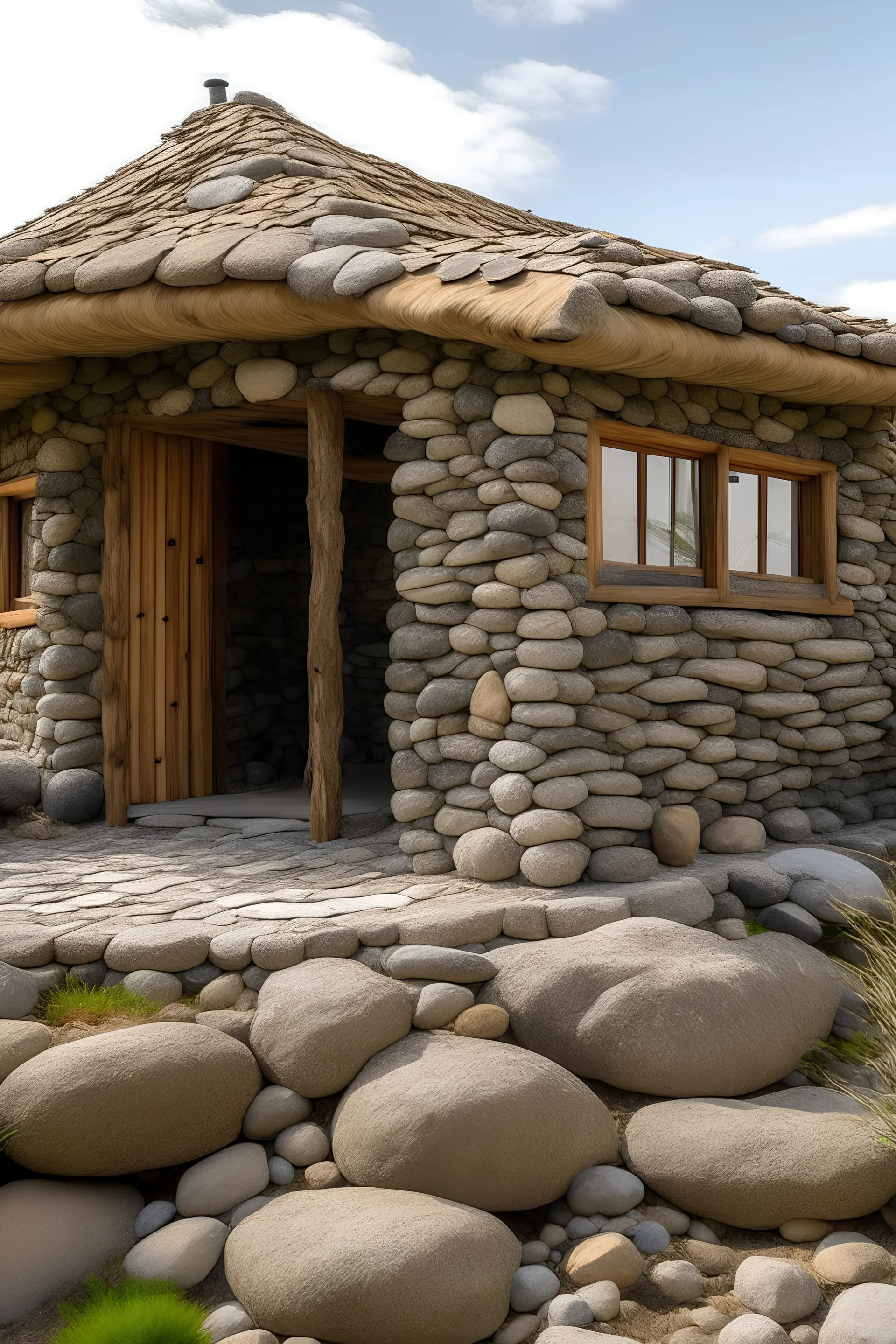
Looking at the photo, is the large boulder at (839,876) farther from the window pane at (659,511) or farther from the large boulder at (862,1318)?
the large boulder at (862,1318)

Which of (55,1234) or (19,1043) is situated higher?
(19,1043)

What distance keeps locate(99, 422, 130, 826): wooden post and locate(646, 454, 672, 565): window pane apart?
3.14 m

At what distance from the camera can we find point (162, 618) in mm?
6781

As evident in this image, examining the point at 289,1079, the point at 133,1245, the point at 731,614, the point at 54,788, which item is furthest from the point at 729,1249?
the point at 54,788

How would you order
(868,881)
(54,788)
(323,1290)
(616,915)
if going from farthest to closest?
(54,788)
(868,881)
(616,915)
(323,1290)

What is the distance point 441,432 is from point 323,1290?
366cm

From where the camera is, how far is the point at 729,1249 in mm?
3090

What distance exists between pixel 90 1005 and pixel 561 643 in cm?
247

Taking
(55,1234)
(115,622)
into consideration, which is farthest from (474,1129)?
(115,622)

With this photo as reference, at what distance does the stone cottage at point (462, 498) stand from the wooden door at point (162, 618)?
0.07 ft

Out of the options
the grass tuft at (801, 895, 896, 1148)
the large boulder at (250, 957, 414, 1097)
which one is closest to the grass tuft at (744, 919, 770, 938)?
the grass tuft at (801, 895, 896, 1148)

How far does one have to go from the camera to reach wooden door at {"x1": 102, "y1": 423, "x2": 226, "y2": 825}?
6387mm

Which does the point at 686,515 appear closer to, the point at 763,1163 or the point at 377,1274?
the point at 763,1163

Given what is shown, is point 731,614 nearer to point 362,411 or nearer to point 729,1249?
point 362,411
